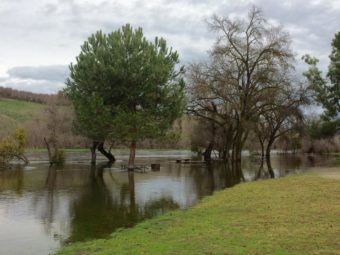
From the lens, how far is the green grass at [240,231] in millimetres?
9633

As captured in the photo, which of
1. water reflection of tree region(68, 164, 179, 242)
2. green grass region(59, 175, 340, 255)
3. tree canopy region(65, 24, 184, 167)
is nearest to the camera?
green grass region(59, 175, 340, 255)

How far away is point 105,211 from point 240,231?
7.91m

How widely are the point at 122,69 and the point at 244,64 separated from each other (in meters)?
18.2

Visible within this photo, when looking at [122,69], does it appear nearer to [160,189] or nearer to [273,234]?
[160,189]

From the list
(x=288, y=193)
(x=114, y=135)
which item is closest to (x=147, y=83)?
(x=114, y=135)

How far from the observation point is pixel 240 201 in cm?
1781

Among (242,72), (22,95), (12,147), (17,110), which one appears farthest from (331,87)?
(22,95)

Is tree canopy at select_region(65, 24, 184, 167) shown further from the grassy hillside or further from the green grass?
the grassy hillside

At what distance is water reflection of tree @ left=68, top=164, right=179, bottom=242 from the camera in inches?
553

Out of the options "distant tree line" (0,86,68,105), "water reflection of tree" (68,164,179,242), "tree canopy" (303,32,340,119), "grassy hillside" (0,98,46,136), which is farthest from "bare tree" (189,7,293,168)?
"distant tree line" (0,86,68,105)

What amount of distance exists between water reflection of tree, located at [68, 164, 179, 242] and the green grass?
1109mm

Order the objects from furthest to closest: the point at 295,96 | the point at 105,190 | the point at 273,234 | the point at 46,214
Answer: the point at 295,96, the point at 105,190, the point at 46,214, the point at 273,234

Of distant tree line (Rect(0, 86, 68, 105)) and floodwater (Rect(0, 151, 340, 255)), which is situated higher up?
distant tree line (Rect(0, 86, 68, 105))

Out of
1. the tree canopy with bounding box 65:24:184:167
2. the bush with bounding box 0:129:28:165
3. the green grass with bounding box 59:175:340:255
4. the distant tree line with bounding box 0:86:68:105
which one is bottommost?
the green grass with bounding box 59:175:340:255
